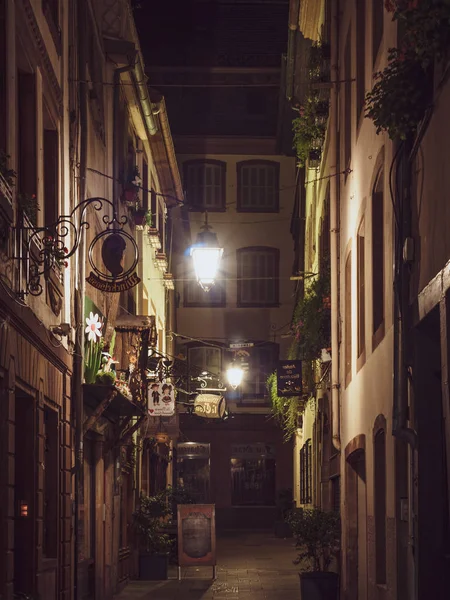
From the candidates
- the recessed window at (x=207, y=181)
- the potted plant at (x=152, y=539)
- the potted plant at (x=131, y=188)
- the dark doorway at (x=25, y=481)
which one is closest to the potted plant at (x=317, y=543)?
the potted plant at (x=152, y=539)

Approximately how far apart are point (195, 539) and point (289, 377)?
12.7 ft

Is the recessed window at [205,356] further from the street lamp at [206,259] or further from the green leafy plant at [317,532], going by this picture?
the green leafy plant at [317,532]

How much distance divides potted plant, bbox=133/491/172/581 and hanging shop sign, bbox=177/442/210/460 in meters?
19.1

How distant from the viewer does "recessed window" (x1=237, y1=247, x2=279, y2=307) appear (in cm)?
4500

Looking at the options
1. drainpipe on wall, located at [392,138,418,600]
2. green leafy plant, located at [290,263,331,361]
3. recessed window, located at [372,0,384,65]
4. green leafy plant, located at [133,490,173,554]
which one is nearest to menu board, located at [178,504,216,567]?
green leafy plant, located at [133,490,173,554]

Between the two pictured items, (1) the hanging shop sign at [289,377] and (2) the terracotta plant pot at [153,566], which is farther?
(1) the hanging shop sign at [289,377]

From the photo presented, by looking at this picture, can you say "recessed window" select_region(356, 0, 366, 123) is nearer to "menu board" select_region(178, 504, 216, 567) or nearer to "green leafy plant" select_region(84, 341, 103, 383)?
"green leafy plant" select_region(84, 341, 103, 383)

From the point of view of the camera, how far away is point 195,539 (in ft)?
77.5

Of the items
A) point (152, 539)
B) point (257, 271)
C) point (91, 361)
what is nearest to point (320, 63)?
point (91, 361)

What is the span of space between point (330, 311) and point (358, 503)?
14.8 ft

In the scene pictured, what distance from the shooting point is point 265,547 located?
33344mm

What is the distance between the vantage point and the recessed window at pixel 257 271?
148 ft

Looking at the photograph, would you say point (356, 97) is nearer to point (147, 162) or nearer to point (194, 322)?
point (147, 162)

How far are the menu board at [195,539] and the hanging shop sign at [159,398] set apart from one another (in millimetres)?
2012
